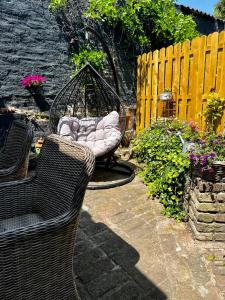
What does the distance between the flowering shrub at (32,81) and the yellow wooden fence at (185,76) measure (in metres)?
1.97

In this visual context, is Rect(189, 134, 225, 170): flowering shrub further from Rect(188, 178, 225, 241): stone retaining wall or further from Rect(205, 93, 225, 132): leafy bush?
Rect(205, 93, 225, 132): leafy bush

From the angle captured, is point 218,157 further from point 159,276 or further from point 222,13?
point 222,13

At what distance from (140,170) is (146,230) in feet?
5.18

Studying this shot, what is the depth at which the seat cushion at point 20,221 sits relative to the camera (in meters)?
1.40

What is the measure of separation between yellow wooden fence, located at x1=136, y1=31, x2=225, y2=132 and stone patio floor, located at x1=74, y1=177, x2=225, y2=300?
1.83 meters

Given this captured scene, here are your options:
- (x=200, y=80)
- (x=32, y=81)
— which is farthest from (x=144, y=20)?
(x=32, y=81)

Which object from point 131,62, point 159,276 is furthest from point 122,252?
point 131,62

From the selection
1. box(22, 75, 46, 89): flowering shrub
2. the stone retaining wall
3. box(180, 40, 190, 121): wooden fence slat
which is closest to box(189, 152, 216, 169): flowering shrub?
the stone retaining wall

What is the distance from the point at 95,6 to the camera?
4691mm

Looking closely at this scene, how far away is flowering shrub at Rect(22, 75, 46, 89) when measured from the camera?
4067 mm

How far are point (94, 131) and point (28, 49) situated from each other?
185 centimetres

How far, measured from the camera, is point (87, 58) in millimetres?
4613

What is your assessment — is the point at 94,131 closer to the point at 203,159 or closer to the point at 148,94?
the point at 148,94

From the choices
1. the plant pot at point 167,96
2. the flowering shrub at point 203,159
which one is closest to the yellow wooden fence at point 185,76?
the plant pot at point 167,96
